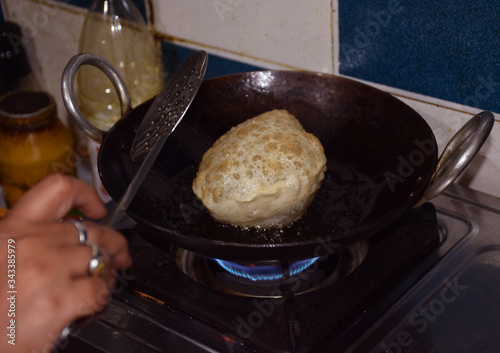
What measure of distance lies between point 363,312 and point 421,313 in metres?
0.07

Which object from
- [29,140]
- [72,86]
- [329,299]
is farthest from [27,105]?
[329,299]

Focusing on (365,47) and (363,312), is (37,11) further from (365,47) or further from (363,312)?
(363,312)

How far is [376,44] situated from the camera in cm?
92

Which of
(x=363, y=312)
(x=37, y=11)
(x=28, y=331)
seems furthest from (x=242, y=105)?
(x=37, y=11)

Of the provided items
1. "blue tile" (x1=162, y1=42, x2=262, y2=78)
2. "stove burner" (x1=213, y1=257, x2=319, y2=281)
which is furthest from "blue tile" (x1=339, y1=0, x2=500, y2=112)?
"stove burner" (x1=213, y1=257, x2=319, y2=281)

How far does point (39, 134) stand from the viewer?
1184mm

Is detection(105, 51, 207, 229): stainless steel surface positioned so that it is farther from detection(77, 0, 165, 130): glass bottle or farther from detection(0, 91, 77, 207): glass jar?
detection(0, 91, 77, 207): glass jar

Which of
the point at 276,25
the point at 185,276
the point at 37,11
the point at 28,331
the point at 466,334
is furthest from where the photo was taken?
the point at 37,11

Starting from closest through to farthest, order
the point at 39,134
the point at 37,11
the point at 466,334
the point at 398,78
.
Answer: the point at 466,334
the point at 398,78
the point at 39,134
the point at 37,11

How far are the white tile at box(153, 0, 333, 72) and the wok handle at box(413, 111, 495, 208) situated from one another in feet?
0.99

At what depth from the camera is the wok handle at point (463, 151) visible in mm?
735

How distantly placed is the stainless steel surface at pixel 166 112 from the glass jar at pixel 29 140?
386mm

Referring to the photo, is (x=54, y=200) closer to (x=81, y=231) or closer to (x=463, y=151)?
(x=81, y=231)

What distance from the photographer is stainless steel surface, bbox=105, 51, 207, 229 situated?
803 millimetres
